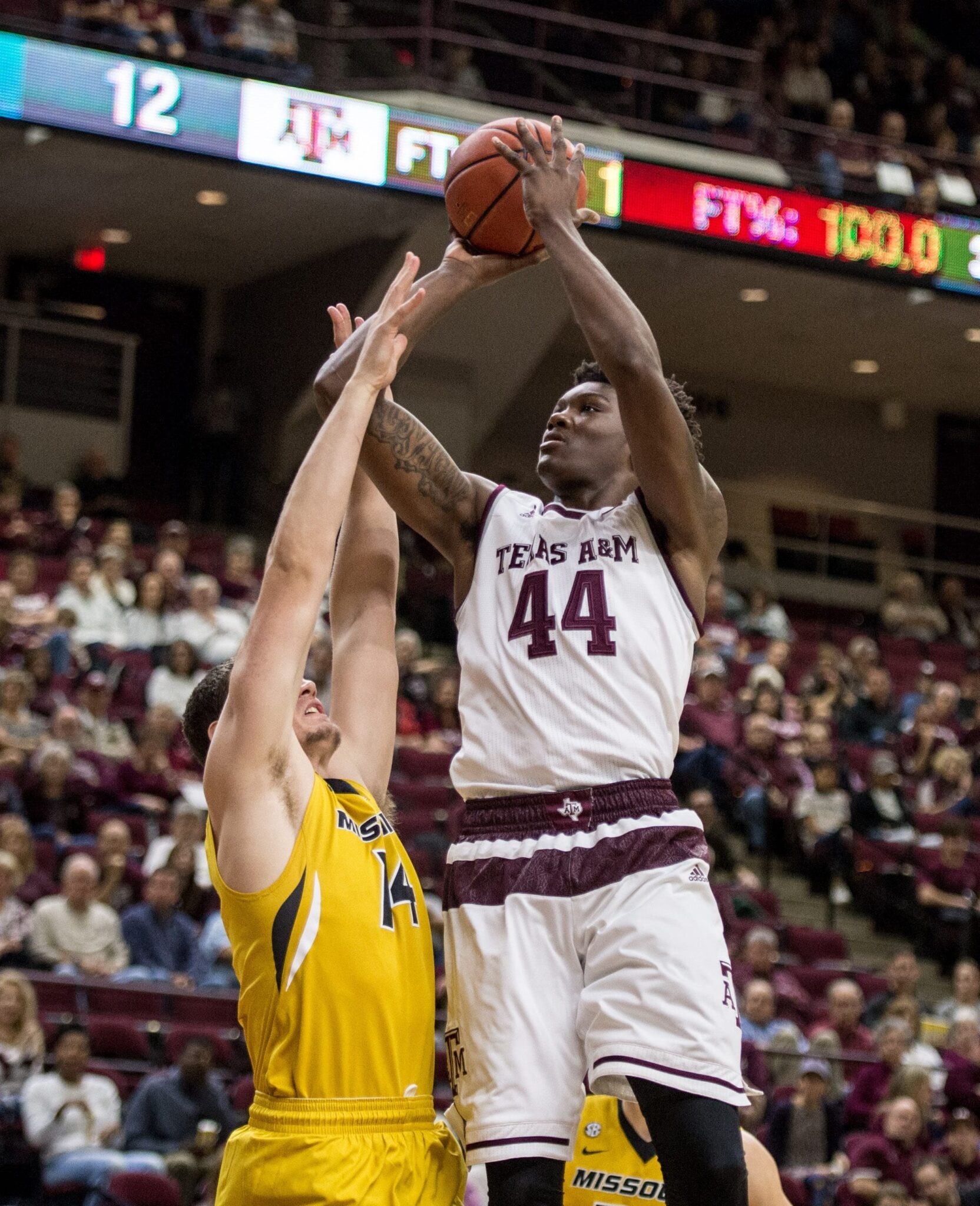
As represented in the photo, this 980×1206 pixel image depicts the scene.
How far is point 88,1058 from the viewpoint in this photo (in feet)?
28.3

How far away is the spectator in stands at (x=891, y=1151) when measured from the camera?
8.79 meters

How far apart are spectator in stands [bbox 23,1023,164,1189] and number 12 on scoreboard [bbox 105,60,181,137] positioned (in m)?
7.89

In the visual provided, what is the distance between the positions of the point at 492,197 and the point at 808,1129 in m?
6.50

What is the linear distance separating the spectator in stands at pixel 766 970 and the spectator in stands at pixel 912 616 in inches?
267

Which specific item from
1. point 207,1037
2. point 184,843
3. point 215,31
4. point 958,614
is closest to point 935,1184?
point 207,1037

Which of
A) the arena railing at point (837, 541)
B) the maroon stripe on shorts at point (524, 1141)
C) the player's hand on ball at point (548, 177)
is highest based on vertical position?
the arena railing at point (837, 541)

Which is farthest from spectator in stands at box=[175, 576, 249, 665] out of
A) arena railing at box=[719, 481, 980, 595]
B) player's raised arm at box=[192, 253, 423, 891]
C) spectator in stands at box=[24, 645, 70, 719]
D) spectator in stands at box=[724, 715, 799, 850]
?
player's raised arm at box=[192, 253, 423, 891]

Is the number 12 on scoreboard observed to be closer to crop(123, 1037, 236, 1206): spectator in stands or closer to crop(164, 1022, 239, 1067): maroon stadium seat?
crop(164, 1022, 239, 1067): maroon stadium seat

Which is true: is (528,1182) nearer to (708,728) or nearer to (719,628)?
(708,728)

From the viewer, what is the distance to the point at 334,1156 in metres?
3.36

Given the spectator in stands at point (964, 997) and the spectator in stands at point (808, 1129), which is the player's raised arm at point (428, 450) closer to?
the spectator in stands at point (808, 1129)

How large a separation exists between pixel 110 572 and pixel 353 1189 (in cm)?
963

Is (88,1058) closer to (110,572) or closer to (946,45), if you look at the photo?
(110,572)

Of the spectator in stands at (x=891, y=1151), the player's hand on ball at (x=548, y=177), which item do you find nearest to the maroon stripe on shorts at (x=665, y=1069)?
the player's hand on ball at (x=548, y=177)
